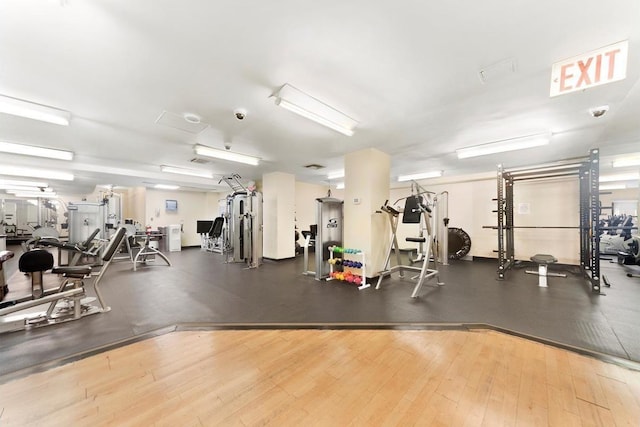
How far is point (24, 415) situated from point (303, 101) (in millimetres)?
3303

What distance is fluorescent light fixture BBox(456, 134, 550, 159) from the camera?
393cm

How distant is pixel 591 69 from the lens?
6.59ft

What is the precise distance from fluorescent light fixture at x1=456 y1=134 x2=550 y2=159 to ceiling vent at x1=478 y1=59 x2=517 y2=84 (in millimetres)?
2338

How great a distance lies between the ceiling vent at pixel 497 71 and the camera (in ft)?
7.07

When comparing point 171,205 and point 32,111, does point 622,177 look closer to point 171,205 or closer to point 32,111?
point 32,111

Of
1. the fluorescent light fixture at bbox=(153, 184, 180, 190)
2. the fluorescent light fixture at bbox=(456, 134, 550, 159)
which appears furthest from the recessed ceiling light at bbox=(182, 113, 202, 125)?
the fluorescent light fixture at bbox=(153, 184, 180, 190)

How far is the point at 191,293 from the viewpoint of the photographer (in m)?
3.78

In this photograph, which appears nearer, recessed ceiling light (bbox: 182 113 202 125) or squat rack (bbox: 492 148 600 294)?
recessed ceiling light (bbox: 182 113 202 125)

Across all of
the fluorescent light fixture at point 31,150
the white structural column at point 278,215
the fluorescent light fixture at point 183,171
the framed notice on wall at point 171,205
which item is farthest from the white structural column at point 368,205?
the framed notice on wall at point 171,205

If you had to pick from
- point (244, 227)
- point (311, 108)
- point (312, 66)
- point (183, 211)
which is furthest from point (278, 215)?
point (183, 211)

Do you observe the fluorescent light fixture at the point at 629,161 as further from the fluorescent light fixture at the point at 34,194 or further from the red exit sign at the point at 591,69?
the fluorescent light fixture at the point at 34,194

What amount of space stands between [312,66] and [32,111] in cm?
359

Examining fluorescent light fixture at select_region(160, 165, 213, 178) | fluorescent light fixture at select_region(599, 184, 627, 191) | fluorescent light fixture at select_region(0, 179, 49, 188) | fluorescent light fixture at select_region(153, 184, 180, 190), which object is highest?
fluorescent light fixture at select_region(160, 165, 213, 178)

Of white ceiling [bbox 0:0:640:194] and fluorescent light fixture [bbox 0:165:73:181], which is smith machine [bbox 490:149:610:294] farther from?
fluorescent light fixture [bbox 0:165:73:181]
